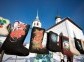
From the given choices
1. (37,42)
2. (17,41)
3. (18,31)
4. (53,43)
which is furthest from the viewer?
(53,43)

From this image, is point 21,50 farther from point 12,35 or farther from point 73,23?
point 73,23

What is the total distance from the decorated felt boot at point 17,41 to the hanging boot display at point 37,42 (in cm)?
37

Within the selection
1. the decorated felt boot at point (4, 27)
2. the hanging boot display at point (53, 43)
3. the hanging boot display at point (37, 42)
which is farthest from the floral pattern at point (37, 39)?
the decorated felt boot at point (4, 27)

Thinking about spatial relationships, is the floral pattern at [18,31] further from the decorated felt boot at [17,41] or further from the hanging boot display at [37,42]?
the hanging boot display at [37,42]

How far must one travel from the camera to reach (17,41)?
16.1ft

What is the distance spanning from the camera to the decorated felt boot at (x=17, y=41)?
4.55 meters

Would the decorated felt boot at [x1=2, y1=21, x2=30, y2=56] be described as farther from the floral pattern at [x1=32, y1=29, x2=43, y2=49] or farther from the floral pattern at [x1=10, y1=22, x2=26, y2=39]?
the floral pattern at [x1=32, y1=29, x2=43, y2=49]

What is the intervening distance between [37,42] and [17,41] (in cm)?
93

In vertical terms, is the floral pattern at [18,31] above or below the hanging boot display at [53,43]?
above

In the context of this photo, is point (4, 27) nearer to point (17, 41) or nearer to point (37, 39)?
point (17, 41)

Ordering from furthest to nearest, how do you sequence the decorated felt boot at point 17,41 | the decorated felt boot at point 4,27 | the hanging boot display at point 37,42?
the hanging boot display at point 37,42, the decorated felt boot at point 4,27, the decorated felt boot at point 17,41

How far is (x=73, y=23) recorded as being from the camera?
27.8m

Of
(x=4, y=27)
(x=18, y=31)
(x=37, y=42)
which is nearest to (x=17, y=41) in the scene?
(x=18, y=31)

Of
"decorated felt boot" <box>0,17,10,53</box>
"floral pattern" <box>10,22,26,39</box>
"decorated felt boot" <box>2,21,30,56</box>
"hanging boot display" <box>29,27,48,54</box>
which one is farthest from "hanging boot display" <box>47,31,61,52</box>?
"decorated felt boot" <box>0,17,10,53</box>
